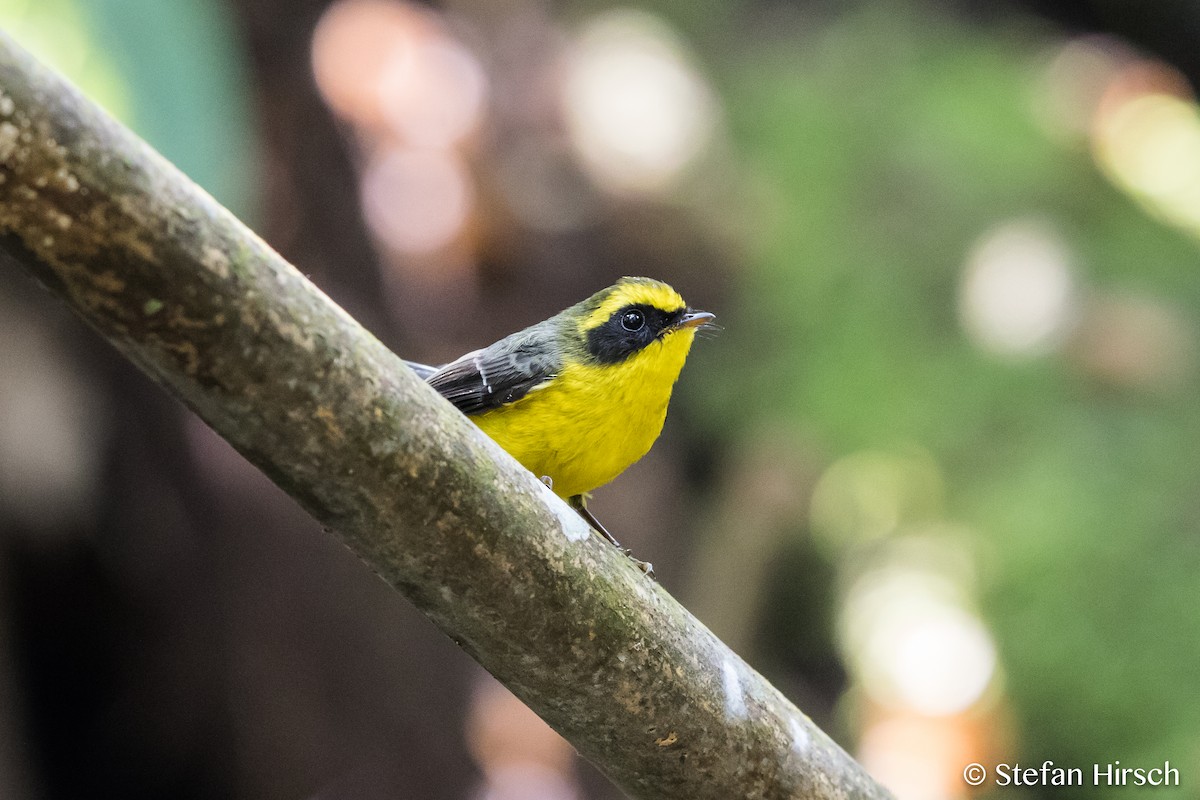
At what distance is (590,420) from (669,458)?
131 inches

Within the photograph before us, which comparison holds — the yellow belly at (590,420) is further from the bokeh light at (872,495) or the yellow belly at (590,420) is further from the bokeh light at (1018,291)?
the bokeh light at (1018,291)

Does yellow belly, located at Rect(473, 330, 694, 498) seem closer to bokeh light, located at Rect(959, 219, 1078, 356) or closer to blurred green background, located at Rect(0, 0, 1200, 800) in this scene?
blurred green background, located at Rect(0, 0, 1200, 800)

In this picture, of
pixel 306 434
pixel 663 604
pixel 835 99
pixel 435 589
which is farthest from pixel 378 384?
pixel 835 99

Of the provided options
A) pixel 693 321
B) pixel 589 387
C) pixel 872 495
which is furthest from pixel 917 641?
pixel 589 387

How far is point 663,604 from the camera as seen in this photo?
2275mm

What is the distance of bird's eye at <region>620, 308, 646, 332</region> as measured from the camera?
3.15 metres

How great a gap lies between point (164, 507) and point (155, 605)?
50 centimetres

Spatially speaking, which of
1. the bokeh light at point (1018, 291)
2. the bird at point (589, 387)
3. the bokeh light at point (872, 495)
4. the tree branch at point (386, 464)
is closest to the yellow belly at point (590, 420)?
the bird at point (589, 387)

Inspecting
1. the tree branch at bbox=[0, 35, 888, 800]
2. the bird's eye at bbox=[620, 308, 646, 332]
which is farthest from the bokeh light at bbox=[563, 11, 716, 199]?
the tree branch at bbox=[0, 35, 888, 800]

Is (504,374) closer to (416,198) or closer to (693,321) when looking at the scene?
(693,321)

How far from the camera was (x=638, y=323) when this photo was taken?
3.16 m

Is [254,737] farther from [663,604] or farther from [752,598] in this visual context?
[663,604]

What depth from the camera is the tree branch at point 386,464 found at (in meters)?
1.53

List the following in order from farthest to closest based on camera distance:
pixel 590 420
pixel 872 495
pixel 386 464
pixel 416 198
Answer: pixel 872 495 < pixel 416 198 < pixel 590 420 < pixel 386 464
